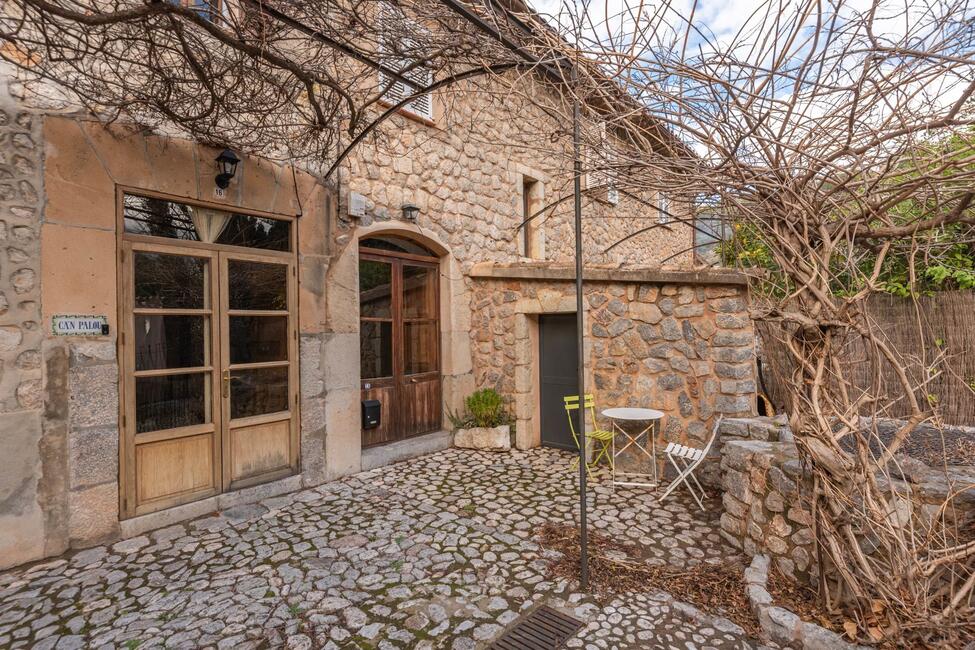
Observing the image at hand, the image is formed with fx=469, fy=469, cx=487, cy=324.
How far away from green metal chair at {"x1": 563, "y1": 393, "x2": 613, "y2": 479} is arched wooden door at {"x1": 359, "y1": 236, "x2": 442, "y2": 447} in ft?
5.55

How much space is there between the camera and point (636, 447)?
15.9ft

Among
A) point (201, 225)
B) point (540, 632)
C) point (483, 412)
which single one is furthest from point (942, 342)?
point (201, 225)

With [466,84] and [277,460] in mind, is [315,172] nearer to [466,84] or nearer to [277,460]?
[466,84]

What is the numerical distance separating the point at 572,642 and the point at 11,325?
396 cm

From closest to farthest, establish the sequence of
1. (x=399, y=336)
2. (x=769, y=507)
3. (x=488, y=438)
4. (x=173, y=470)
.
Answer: (x=769, y=507), (x=173, y=470), (x=399, y=336), (x=488, y=438)

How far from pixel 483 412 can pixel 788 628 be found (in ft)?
12.9

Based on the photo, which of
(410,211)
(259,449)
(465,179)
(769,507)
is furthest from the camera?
(465,179)

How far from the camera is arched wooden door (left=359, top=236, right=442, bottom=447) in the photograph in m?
5.38

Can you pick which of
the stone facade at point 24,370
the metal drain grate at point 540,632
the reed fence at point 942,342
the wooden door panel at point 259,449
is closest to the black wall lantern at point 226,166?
the stone facade at point 24,370

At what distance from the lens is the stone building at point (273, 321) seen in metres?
3.20

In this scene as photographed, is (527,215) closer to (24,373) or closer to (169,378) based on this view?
(169,378)

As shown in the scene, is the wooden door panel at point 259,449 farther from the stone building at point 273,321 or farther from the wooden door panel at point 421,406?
the wooden door panel at point 421,406

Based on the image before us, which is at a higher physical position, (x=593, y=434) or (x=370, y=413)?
(x=370, y=413)

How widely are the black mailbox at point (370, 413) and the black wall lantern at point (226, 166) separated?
99.9 inches
